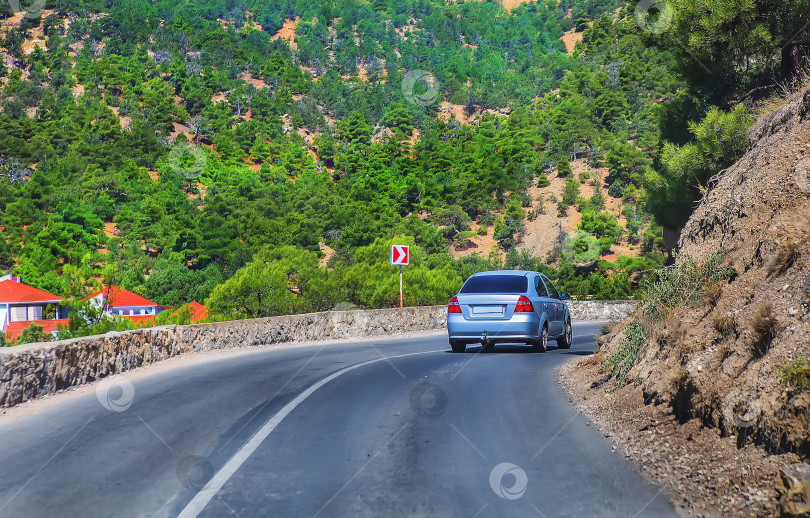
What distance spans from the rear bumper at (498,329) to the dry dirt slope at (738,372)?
3830mm

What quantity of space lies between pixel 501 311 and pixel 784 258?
765 centimetres

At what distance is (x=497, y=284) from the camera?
14781 mm

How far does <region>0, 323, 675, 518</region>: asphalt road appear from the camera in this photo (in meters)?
4.61

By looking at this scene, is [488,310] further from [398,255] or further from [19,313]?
[19,313]

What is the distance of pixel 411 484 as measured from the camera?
5062 mm

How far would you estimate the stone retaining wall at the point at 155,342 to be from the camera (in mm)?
8984

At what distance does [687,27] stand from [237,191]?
76.2 metres

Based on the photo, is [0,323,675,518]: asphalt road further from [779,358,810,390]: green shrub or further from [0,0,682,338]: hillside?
[0,0,682,338]: hillside

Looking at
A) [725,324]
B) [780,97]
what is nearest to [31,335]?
[780,97]

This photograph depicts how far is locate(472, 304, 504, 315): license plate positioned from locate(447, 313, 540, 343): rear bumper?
0.17 meters

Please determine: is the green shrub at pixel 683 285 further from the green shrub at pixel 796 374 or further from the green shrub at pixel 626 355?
the green shrub at pixel 796 374

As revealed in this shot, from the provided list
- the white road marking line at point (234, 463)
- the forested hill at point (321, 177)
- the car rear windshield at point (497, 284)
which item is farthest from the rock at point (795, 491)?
the forested hill at point (321, 177)

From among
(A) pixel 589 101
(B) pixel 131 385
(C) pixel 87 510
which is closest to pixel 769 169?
(C) pixel 87 510

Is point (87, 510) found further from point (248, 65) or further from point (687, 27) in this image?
point (248, 65)
